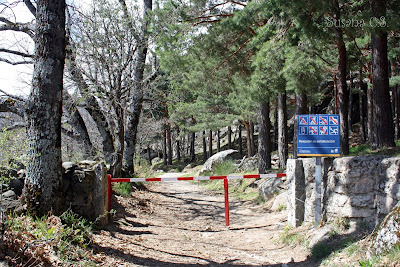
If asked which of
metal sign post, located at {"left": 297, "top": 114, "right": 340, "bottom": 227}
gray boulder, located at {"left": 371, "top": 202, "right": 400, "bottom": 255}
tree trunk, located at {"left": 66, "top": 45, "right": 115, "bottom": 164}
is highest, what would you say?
tree trunk, located at {"left": 66, "top": 45, "right": 115, "bottom": 164}

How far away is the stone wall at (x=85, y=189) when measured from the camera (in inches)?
232

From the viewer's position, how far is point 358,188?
4977 millimetres

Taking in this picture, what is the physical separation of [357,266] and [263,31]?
8.10 m

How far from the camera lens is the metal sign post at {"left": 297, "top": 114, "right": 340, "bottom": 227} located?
18.2ft

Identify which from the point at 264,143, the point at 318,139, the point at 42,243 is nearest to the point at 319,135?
the point at 318,139

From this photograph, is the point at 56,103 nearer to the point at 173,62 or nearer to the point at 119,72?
the point at 119,72

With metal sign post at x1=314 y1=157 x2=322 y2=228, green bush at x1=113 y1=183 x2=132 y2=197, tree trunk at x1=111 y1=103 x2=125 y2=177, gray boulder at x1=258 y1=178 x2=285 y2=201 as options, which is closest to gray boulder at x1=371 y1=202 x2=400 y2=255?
metal sign post at x1=314 y1=157 x2=322 y2=228

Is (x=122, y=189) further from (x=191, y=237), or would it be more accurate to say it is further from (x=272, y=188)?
(x=272, y=188)

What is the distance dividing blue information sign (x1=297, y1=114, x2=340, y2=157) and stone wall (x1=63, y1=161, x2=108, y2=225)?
3.72m

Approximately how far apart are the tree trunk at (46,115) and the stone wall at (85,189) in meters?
0.43

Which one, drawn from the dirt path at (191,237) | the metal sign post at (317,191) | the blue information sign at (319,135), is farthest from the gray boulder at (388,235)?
the blue information sign at (319,135)

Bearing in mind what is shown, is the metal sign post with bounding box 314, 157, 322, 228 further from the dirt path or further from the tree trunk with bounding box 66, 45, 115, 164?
the tree trunk with bounding box 66, 45, 115, 164

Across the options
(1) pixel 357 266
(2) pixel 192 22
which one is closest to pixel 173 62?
(2) pixel 192 22

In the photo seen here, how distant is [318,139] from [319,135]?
0.08 metres
